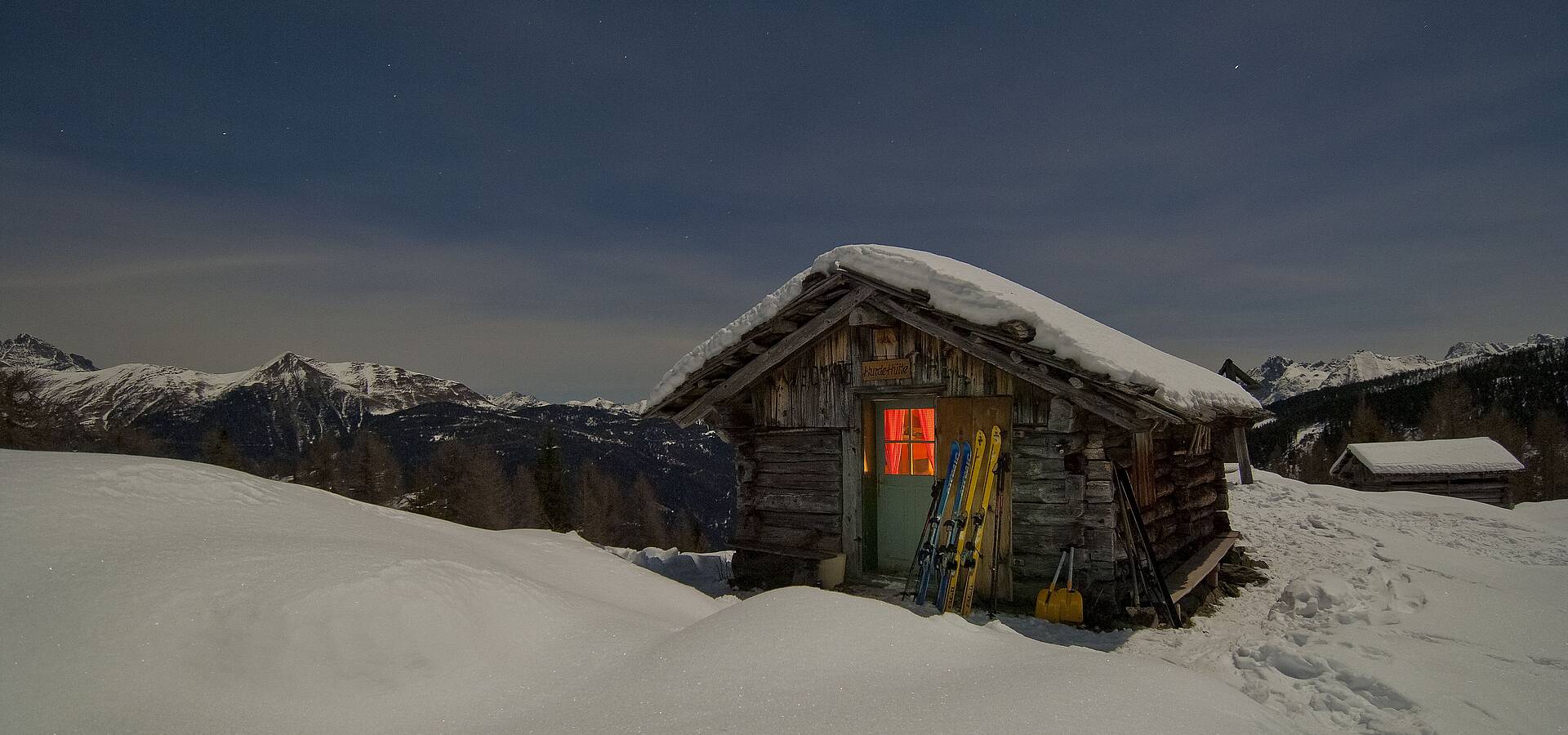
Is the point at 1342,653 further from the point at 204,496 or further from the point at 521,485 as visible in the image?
the point at 521,485

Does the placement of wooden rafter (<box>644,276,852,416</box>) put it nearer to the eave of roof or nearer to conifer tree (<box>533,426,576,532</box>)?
the eave of roof

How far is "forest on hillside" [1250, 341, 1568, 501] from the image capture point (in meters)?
48.0

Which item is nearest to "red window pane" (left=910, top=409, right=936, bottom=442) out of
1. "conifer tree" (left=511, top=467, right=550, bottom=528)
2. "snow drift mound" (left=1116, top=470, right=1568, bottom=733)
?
"snow drift mound" (left=1116, top=470, right=1568, bottom=733)

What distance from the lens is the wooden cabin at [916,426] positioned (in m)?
7.46

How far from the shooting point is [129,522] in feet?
8.41

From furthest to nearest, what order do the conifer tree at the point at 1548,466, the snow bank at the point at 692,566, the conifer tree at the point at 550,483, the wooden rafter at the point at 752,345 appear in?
the conifer tree at the point at 550,483 < the conifer tree at the point at 1548,466 < the snow bank at the point at 692,566 < the wooden rafter at the point at 752,345

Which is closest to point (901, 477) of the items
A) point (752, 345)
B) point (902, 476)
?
point (902, 476)

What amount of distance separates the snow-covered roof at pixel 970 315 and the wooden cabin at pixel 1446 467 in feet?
92.5

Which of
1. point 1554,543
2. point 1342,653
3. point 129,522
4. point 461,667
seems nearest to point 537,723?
point 461,667

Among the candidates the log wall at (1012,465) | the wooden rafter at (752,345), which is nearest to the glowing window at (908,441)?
the log wall at (1012,465)

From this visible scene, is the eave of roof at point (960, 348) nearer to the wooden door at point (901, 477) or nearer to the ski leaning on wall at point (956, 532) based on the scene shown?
the ski leaning on wall at point (956, 532)

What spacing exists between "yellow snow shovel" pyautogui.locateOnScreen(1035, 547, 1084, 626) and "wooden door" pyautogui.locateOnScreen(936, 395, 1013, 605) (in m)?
0.55

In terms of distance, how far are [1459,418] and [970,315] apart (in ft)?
213

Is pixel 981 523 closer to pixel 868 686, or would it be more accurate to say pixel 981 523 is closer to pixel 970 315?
pixel 970 315
